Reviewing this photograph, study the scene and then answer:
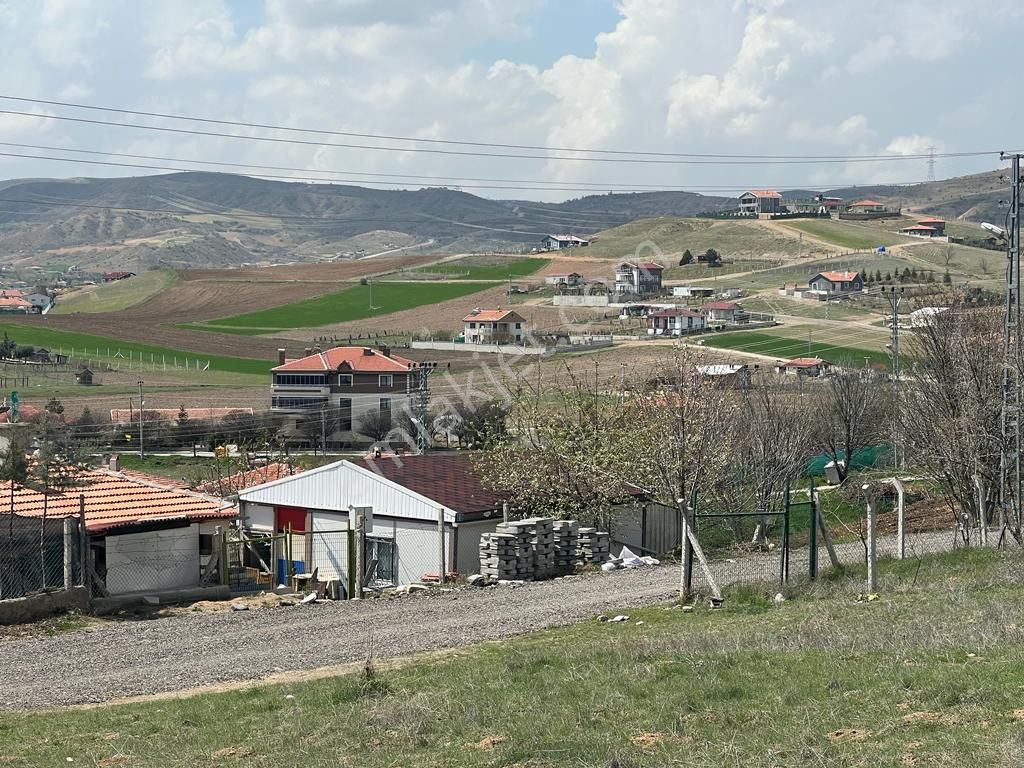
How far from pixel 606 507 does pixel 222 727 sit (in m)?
19.1

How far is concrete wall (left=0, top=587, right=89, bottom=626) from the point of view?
1880 cm

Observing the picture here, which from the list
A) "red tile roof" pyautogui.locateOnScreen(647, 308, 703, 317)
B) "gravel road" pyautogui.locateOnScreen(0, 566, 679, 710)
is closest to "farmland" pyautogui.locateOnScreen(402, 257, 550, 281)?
"red tile roof" pyautogui.locateOnScreen(647, 308, 703, 317)

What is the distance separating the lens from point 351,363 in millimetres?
80812

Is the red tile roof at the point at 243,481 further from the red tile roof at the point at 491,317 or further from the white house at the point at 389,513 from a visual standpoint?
the red tile roof at the point at 491,317

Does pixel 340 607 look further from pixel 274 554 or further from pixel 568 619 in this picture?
pixel 274 554

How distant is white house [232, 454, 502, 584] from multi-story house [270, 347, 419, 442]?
47190 mm

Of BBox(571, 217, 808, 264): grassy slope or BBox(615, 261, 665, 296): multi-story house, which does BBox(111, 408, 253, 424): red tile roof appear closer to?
BBox(615, 261, 665, 296): multi-story house

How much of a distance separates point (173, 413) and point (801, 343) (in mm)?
45488

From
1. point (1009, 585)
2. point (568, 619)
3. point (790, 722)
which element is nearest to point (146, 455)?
point (568, 619)

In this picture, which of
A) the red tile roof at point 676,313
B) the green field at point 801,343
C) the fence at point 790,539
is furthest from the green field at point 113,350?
the fence at point 790,539

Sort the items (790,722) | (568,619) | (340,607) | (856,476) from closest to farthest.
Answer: (790,722)
(568,619)
(340,607)
(856,476)

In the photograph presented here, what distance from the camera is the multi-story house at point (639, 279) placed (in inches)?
5541

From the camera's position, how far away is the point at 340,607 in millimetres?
20312

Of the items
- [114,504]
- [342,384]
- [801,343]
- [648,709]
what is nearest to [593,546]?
[114,504]
